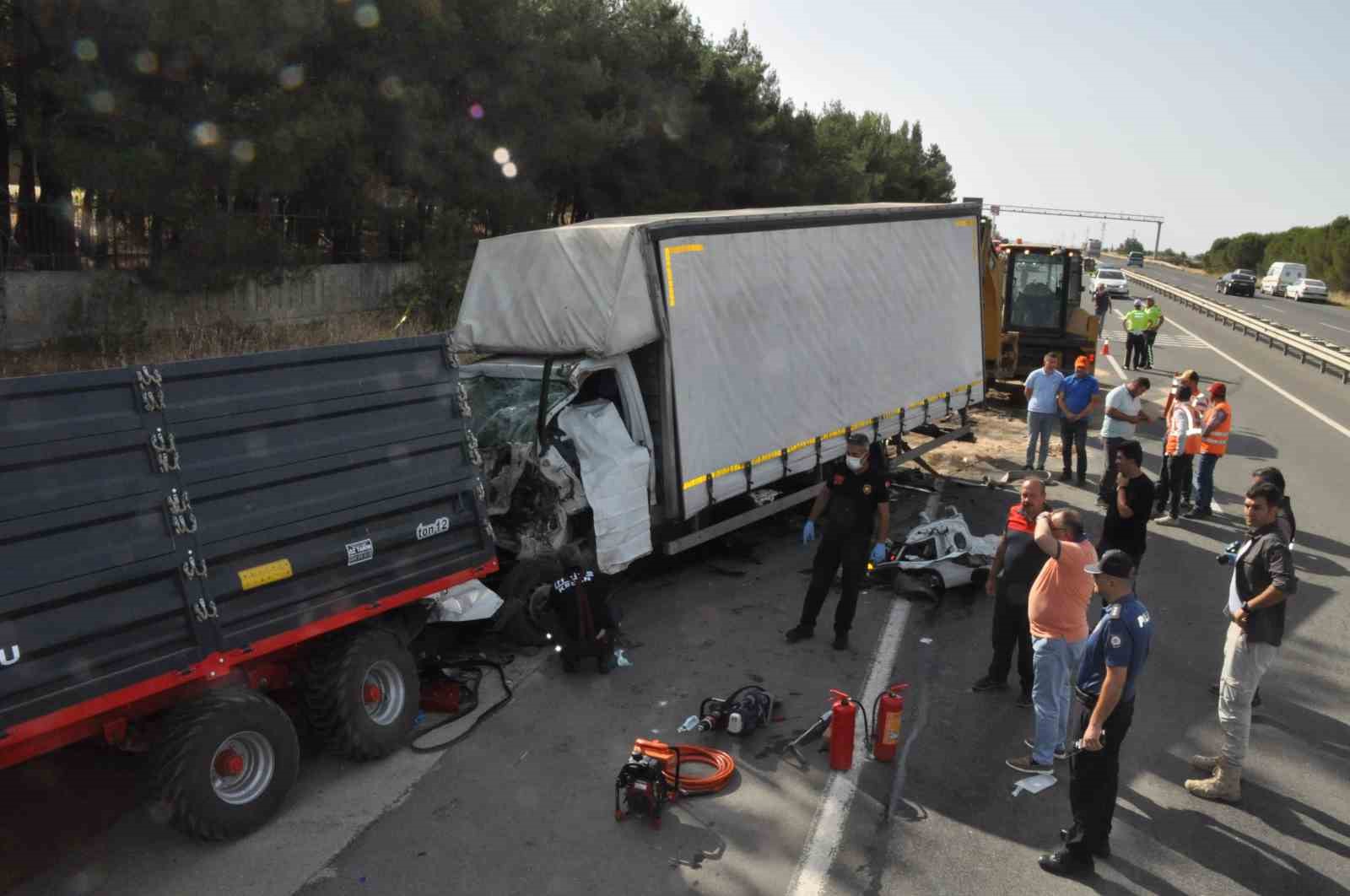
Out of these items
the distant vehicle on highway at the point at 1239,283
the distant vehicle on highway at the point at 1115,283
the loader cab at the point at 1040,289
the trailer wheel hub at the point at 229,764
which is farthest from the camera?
the distant vehicle on highway at the point at 1239,283

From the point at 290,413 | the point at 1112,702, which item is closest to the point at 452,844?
the point at 290,413

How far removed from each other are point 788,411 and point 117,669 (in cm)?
687

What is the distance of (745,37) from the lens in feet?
115

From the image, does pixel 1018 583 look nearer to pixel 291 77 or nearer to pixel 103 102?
pixel 103 102

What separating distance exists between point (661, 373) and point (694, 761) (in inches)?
146

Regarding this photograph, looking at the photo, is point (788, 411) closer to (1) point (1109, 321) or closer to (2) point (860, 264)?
(2) point (860, 264)

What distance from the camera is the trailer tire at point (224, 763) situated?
17.5 ft

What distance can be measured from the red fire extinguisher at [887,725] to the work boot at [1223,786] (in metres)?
1.81

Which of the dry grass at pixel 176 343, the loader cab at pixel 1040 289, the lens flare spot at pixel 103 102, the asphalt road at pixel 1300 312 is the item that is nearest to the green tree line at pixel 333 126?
the lens flare spot at pixel 103 102

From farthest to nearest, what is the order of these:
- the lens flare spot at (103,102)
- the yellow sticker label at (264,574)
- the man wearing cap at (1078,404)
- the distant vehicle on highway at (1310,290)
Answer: the distant vehicle on highway at (1310,290) → the lens flare spot at (103,102) → the man wearing cap at (1078,404) → the yellow sticker label at (264,574)

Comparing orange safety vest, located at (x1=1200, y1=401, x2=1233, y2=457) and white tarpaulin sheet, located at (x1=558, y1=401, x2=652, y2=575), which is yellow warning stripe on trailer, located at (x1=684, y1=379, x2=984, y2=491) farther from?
orange safety vest, located at (x1=1200, y1=401, x2=1233, y2=457)

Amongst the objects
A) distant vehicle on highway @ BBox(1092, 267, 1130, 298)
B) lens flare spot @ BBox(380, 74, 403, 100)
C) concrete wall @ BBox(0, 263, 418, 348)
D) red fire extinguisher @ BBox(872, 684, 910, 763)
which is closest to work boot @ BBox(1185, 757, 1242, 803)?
red fire extinguisher @ BBox(872, 684, 910, 763)

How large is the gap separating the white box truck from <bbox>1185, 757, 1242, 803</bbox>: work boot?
4580 millimetres

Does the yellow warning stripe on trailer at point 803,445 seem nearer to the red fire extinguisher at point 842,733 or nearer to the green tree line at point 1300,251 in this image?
the red fire extinguisher at point 842,733
